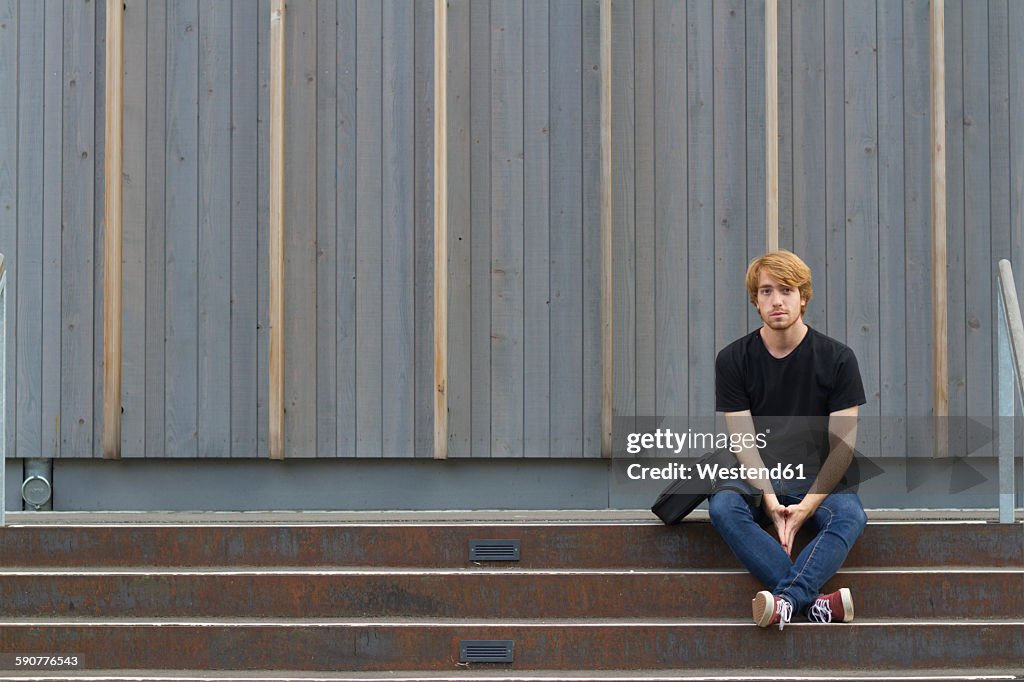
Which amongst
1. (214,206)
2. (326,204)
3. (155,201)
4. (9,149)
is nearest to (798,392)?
(326,204)

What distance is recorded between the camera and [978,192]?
241 inches

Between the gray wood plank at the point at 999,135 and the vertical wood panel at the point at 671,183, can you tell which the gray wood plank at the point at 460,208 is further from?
the gray wood plank at the point at 999,135

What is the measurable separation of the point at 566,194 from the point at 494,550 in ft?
6.99

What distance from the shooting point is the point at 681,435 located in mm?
6238

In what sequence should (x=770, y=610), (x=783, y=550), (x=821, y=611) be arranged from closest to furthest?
1. (x=770, y=610)
2. (x=821, y=611)
3. (x=783, y=550)

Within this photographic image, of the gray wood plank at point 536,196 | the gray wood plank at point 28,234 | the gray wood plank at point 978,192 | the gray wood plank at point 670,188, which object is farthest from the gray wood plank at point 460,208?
the gray wood plank at point 978,192

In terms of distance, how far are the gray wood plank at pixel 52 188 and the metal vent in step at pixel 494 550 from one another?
258 centimetres

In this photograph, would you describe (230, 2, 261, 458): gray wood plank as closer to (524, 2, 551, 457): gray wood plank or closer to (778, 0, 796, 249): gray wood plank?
(524, 2, 551, 457): gray wood plank

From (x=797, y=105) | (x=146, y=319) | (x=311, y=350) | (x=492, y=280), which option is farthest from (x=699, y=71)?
(x=146, y=319)

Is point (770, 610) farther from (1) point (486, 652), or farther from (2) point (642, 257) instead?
(2) point (642, 257)

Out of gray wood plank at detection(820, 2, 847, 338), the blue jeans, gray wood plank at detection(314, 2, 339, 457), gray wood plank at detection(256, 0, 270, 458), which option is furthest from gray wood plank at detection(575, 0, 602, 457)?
the blue jeans

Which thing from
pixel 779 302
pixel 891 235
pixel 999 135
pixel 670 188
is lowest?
pixel 779 302

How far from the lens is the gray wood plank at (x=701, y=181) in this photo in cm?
615

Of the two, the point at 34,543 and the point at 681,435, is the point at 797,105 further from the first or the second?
the point at 34,543
